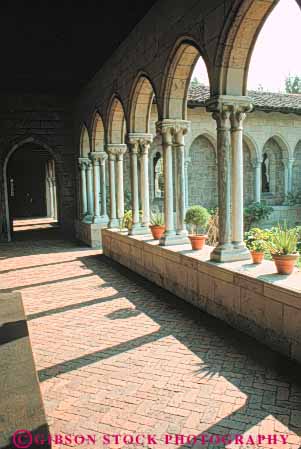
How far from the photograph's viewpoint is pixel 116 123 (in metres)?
9.23

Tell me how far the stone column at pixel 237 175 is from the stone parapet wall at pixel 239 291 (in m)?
0.31

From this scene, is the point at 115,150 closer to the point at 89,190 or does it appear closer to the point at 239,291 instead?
the point at 89,190

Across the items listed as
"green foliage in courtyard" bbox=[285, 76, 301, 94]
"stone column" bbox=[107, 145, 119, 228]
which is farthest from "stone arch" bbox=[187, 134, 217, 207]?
"green foliage in courtyard" bbox=[285, 76, 301, 94]

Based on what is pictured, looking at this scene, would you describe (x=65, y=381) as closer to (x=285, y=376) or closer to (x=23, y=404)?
(x=23, y=404)

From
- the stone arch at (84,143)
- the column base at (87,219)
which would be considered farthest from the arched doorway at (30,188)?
the column base at (87,219)

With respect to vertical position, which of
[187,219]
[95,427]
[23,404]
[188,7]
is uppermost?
[188,7]

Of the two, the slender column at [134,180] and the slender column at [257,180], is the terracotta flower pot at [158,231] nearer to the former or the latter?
the slender column at [134,180]

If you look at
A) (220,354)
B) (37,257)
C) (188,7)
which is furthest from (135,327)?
(37,257)

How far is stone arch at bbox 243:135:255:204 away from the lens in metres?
14.4

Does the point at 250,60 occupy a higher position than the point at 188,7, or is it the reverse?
the point at 188,7

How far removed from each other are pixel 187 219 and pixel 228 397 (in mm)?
3789

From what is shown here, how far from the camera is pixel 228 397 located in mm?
2873

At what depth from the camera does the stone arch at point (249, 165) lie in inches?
565

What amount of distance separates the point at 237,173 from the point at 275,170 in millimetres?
11577
